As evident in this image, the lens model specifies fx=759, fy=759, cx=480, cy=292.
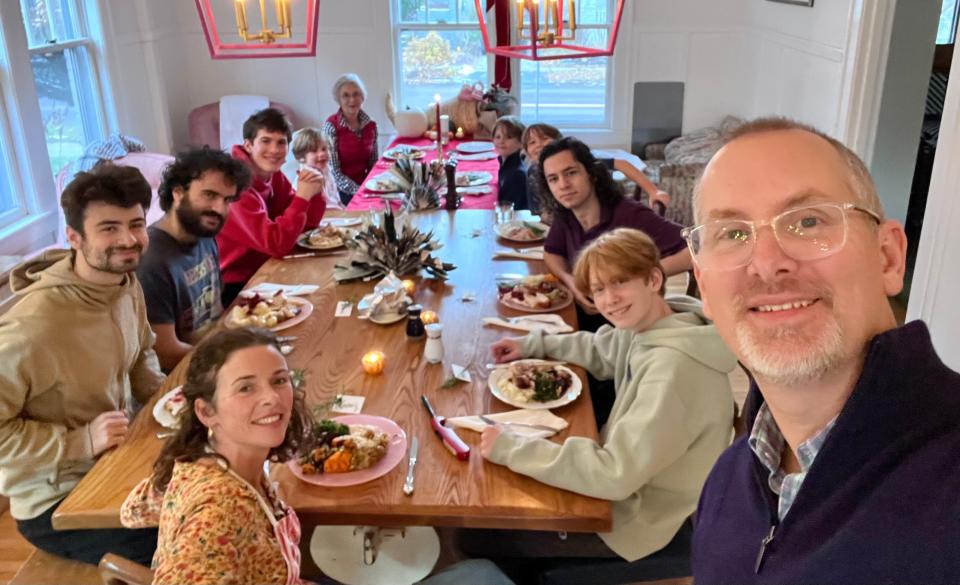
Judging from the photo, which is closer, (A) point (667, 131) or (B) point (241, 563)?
(B) point (241, 563)

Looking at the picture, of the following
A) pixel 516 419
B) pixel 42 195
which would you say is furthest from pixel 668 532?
pixel 42 195

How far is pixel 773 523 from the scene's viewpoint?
1.05 metres

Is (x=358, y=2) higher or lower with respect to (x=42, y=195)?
higher

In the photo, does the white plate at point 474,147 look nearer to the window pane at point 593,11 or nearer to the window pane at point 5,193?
the window pane at point 593,11

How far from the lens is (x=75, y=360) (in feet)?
6.24

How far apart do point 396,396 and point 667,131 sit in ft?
17.0

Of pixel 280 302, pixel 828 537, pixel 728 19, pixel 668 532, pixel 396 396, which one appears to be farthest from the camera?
pixel 728 19

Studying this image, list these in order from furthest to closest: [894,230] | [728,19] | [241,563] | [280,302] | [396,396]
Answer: [728,19] → [280,302] → [396,396] → [241,563] → [894,230]

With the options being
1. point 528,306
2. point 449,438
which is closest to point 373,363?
point 449,438

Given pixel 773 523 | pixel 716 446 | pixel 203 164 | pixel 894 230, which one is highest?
pixel 894 230

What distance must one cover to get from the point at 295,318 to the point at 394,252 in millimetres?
488

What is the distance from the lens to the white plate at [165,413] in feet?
5.97

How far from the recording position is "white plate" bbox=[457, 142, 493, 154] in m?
5.03

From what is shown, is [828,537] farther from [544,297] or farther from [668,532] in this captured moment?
[544,297]
